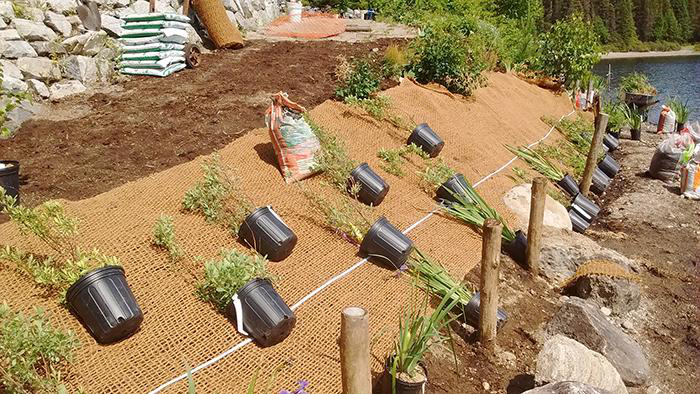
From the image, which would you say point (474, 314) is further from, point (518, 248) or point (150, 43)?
point (150, 43)

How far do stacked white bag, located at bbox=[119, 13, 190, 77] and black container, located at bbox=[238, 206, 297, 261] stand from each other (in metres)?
5.01

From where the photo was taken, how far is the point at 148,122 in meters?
6.10

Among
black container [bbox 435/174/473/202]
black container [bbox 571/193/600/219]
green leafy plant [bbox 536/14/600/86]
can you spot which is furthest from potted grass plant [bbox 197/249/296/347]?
green leafy plant [bbox 536/14/600/86]

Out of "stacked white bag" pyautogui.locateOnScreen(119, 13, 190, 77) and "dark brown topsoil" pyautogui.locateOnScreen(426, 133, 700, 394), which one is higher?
"stacked white bag" pyautogui.locateOnScreen(119, 13, 190, 77)

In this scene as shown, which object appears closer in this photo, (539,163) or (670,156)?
(539,163)

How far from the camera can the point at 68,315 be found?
2.88 m

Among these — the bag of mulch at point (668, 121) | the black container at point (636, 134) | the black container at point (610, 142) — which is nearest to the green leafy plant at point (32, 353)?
the black container at point (610, 142)

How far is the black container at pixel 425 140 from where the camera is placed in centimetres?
594

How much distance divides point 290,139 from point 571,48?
8.21 meters

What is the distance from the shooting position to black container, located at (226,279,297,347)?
9.89ft

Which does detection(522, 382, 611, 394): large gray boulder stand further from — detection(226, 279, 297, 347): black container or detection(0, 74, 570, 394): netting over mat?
detection(226, 279, 297, 347): black container

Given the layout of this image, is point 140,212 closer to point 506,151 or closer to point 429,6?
point 506,151

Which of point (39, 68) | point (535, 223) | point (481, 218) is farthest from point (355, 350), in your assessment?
point (39, 68)

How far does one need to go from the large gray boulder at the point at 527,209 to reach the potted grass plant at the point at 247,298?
314cm
